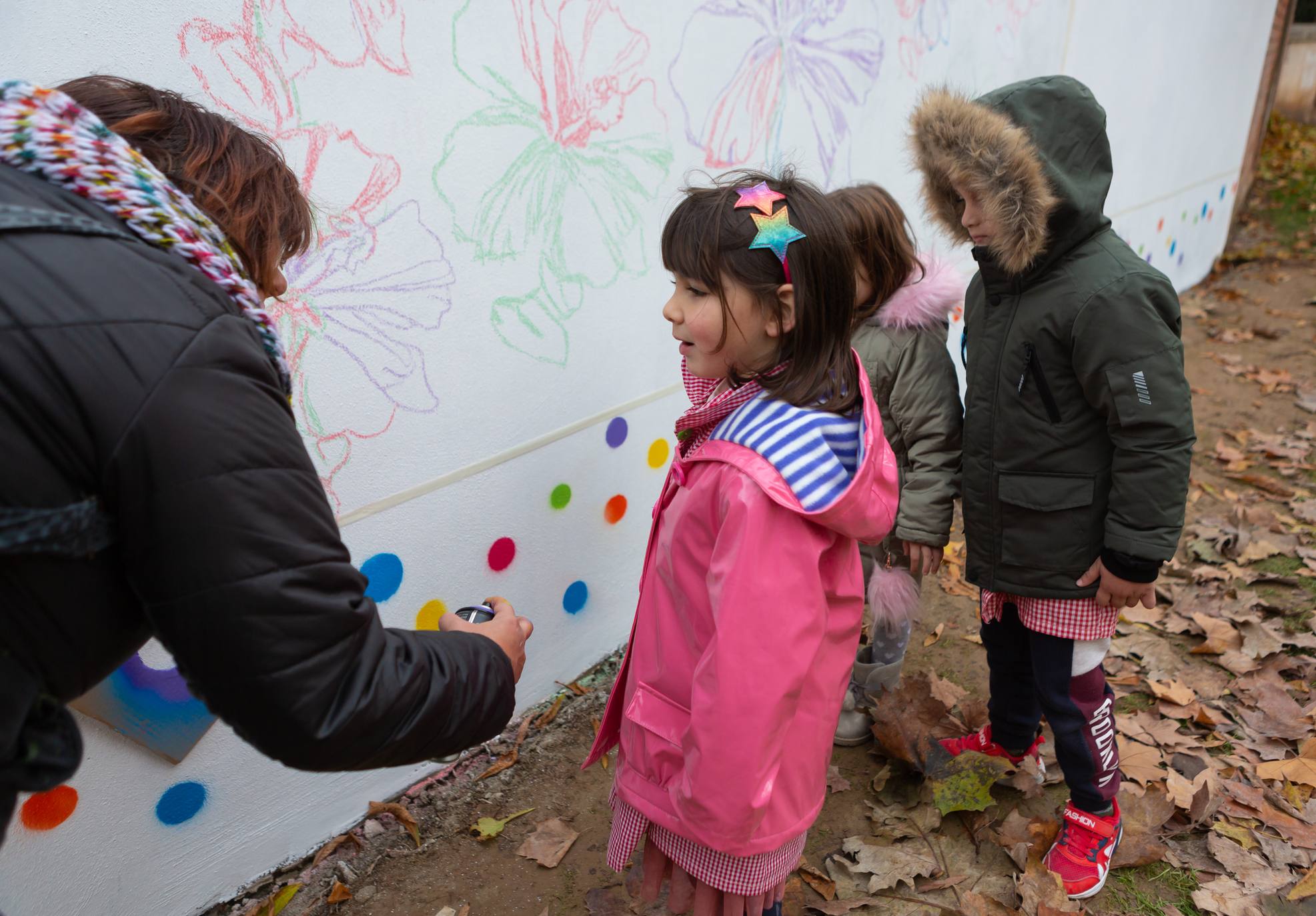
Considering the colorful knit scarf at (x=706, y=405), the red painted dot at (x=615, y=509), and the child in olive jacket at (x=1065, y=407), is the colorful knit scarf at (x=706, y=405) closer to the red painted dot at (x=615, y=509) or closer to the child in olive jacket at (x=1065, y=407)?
the child in olive jacket at (x=1065, y=407)

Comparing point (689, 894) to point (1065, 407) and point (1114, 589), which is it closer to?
point (1114, 589)

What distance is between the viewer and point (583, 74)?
98.8 inches

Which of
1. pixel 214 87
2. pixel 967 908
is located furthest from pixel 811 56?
pixel 967 908

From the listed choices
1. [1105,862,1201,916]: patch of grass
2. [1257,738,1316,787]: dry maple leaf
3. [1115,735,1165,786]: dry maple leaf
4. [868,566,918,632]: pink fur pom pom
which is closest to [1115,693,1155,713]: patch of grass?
[1115,735,1165,786]: dry maple leaf

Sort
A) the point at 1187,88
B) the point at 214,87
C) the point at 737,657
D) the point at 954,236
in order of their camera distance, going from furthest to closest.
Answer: the point at 1187,88 < the point at 954,236 < the point at 214,87 < the point at 737,657

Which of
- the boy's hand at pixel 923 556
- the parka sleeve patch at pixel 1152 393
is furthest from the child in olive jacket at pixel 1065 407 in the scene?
the boy's hand at pixel 923 556

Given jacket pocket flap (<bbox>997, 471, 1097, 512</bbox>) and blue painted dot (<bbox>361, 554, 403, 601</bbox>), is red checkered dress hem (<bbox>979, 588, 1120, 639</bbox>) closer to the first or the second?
jacket pocket flap (<bbox>997, 471, 1097, 512</bbox>)

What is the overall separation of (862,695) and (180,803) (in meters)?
2.08

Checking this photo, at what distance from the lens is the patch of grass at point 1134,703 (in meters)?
3.07

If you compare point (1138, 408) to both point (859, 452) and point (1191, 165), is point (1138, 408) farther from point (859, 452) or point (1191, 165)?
point (1191, 165)

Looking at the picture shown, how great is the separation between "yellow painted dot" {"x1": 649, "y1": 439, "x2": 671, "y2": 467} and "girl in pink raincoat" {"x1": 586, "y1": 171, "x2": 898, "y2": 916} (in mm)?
1387

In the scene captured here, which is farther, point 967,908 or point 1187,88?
point 1187,88

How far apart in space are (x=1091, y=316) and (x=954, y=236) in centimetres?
63

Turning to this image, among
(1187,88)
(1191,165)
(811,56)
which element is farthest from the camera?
(1191,165)
